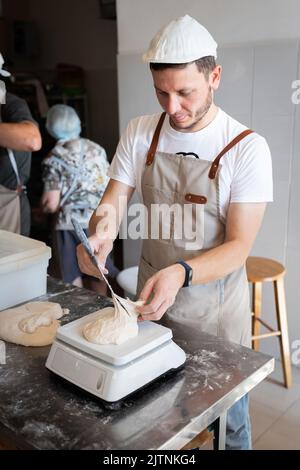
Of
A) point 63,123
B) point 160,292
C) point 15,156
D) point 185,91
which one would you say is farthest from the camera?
point 63,123

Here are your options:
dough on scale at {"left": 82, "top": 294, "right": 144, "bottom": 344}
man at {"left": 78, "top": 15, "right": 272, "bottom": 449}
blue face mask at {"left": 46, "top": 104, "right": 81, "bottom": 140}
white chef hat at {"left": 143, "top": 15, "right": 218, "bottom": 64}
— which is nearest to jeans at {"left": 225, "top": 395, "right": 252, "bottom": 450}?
man at {"left": 78, "top": 15, "right": 272, "bottom": 449}

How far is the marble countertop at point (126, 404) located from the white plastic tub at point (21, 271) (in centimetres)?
22

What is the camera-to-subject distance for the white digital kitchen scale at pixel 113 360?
3.25 feet

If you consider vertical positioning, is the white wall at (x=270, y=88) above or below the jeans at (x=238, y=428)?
above

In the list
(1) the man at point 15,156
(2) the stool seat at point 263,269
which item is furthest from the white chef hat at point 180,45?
(2) the stool seat at point 263,269

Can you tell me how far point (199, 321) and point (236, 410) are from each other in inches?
11.2

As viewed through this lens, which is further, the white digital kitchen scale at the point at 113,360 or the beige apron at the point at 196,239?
the beige apron at the point at 196,239

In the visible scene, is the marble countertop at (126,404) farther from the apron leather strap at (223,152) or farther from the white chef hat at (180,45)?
the white chef hat at (180,45)

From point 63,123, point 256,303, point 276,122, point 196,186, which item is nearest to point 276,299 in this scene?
point 256,303

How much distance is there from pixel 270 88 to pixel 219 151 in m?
1.08

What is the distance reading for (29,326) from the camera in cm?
129

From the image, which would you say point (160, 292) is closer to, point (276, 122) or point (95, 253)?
point (95, 253)
